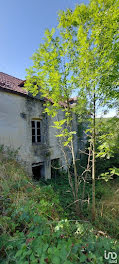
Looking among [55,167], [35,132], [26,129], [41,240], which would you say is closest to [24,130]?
[26,129]

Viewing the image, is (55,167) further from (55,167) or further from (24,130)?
(24,130)

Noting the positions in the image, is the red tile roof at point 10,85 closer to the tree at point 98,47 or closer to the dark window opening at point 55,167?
the tree at point 98,47

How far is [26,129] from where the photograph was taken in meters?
7.24

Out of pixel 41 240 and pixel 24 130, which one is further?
pixel 24 130

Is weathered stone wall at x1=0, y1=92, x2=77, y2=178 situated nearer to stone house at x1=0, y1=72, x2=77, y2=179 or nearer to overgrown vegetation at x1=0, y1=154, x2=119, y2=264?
stone house at x1=0, y1=72, x2=77, y2=179

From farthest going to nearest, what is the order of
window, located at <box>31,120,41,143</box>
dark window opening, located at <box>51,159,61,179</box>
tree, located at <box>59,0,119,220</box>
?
dark window opening, located at <box>51,159,61,179</box> < window, located at <box>31,120,41,143</box> < tree, located at <box>59,0,119,220</box>

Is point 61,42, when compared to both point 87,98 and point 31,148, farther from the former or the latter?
point 31,148

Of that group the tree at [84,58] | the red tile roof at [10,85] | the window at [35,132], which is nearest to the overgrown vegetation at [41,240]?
the tree at [84,58]

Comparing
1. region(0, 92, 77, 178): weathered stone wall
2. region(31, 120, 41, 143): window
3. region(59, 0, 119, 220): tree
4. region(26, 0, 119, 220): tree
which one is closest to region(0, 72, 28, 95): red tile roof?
region(0, 92, 77, 178): weathered stone wall

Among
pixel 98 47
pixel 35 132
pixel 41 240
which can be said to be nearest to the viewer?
pixel 41 240

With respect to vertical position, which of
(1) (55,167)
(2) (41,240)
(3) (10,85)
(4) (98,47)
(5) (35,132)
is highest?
(3) (10,85)

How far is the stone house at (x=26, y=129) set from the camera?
629cm

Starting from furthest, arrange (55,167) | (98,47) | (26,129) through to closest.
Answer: (55,167)
(26,129)
(98,47)

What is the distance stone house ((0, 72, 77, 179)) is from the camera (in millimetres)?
6293
